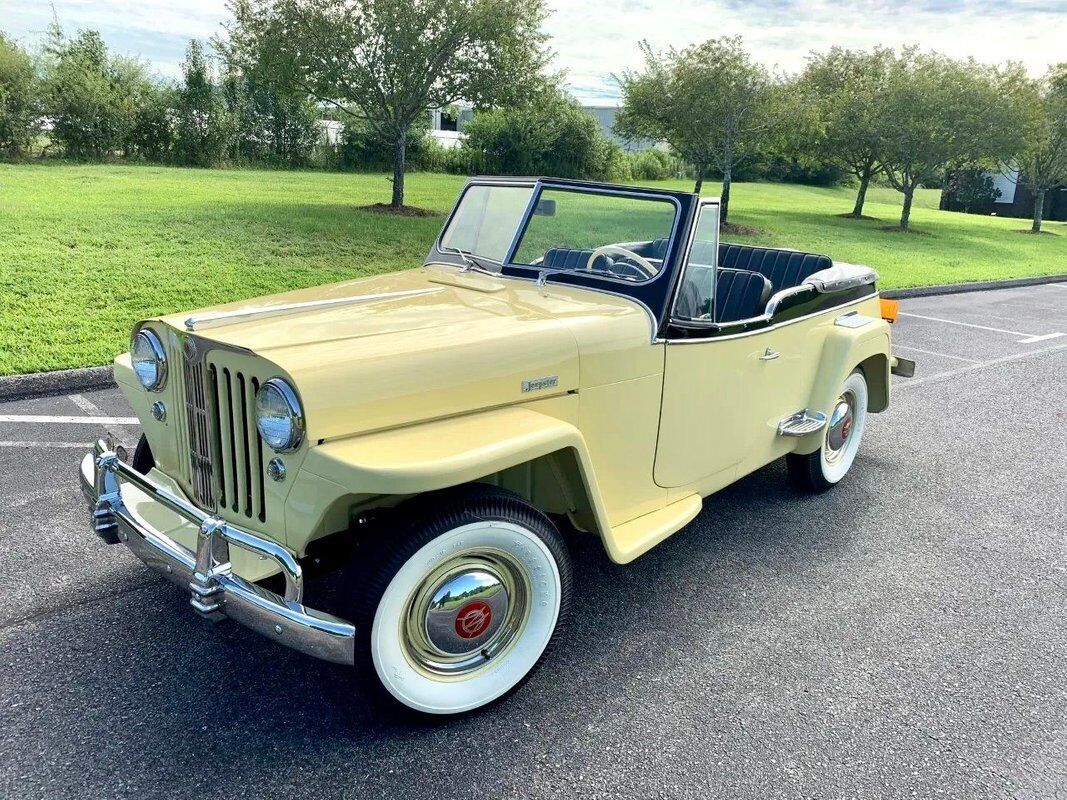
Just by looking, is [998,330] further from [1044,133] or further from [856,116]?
[1044,133]

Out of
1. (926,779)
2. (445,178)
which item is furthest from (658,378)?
(445,178)

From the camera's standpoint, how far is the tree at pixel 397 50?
40.4 feet

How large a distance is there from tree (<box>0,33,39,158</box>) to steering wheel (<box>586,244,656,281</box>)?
21044 millimetres

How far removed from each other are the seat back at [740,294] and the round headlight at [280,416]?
2.23 metres

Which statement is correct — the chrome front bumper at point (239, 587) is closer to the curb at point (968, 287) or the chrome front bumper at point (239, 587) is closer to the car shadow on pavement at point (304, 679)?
the car shadow on pavement at point (304, 679)

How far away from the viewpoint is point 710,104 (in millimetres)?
15398

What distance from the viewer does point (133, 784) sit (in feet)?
6.84

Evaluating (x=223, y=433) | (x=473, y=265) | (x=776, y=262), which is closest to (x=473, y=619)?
(x=223, y=433)

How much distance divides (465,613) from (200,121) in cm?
2347

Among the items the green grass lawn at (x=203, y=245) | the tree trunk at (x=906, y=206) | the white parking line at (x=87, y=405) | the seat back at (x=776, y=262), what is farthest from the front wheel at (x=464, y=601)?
the tree trunk at (x=906, y=206)

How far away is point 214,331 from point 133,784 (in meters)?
1.30

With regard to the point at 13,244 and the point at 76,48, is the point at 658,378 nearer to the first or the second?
the point at 13,244

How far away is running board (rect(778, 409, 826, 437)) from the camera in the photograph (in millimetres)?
3668

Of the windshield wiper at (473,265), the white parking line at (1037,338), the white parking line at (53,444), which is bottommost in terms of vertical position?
the white parking line at (53,444)
